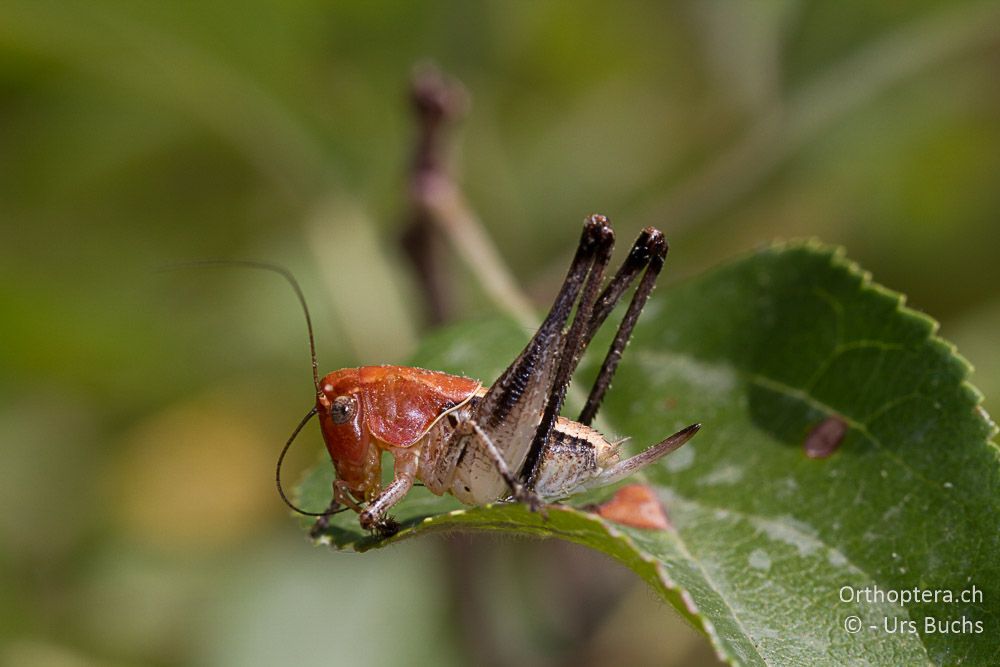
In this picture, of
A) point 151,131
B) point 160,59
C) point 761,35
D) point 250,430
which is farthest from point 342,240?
point 761,35

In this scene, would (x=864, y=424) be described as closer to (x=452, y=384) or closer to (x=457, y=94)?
(x=452, y=384)

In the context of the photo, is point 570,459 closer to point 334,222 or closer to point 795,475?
point 795,475

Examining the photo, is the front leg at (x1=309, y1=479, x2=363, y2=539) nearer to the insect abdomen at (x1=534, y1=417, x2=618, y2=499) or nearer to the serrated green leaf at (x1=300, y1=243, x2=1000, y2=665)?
the serrated green leaf at (x1=300, y1=243, x2=1000, y2=665)

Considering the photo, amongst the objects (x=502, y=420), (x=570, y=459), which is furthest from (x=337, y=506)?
(x=570, y=459)

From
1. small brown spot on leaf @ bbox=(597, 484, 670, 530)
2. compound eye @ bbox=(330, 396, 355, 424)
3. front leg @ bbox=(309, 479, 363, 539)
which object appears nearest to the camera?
small brown spot on leaf @ bbox=(597, 484, 670, 530)

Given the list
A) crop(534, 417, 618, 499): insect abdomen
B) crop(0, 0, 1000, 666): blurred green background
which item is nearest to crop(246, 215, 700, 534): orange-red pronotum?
crop(534, 417, 618, 499): insect abdomen

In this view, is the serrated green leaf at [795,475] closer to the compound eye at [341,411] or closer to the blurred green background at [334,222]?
the compound eye at [341,411]
